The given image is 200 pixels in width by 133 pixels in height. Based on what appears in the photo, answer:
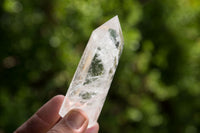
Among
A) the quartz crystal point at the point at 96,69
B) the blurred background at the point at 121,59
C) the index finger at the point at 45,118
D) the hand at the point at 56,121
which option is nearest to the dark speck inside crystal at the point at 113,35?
the quartz crystal point at the point at 96,69

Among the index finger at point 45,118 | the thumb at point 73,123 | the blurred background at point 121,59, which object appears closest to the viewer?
the thumb at point 73,123

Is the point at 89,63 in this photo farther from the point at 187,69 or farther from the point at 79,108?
the point at 187,69

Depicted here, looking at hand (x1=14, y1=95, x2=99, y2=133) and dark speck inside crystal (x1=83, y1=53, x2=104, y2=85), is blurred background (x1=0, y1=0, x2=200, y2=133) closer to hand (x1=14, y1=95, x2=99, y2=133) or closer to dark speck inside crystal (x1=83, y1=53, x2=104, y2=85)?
hand (x1=14, y1=95, x2=99, y2=133)

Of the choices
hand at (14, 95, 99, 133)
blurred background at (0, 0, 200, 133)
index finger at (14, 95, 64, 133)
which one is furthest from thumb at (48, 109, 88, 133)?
blurred background at (0, 0, 200, 133)

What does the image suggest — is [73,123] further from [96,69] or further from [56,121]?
[56,121]

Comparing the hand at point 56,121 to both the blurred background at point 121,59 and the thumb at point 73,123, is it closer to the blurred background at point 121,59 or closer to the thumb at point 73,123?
the thumb at point 73,123
